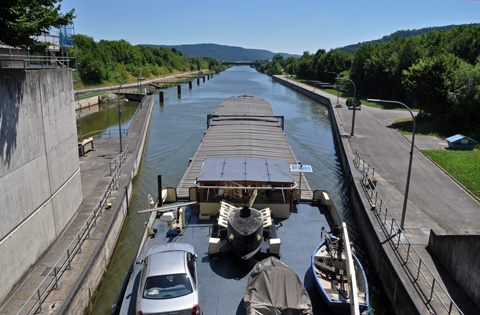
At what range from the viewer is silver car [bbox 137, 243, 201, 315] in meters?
9.68

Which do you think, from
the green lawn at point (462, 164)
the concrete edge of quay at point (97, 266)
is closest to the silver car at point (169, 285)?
the concrete edge of quay at point (97, 266)

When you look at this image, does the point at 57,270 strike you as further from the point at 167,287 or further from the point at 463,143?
the point at 463,143

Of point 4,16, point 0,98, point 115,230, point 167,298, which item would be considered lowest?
point 115,230

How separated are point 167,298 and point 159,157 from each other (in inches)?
936

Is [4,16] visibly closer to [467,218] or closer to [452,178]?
[467,218]

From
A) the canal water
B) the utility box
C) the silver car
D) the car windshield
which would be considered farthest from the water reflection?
the car windshield

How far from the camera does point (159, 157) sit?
3278 centimetres

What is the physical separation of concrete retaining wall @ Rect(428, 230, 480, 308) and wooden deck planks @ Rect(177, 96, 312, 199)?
20.0 ft

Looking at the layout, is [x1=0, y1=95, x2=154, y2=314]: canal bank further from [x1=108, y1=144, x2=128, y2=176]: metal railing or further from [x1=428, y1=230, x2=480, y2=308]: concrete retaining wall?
[x1=428, y1=230, x2=480, y2=308]: concrete retaining wall

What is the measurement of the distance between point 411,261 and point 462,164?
638 inches

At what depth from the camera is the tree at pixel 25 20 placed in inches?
452

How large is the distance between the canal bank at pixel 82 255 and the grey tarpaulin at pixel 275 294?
5572 millimetres

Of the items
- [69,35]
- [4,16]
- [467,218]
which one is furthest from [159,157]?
[467,218]

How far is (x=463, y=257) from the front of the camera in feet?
42.1
